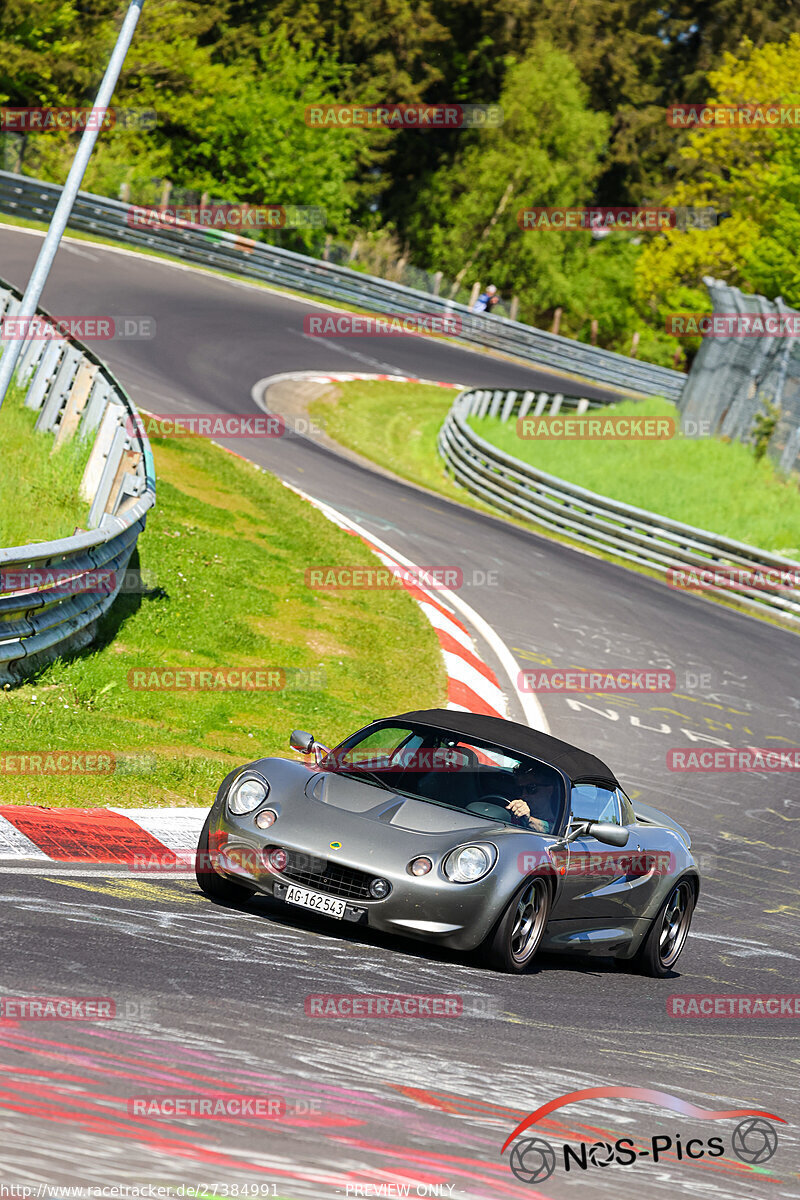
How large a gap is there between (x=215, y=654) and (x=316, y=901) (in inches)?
265

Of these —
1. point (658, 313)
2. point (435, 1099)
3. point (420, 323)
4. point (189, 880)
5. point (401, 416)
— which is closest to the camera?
point (435, 1099)

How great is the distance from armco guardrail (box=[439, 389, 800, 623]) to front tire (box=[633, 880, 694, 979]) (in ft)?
49.5

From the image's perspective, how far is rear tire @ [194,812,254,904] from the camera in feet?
26.2

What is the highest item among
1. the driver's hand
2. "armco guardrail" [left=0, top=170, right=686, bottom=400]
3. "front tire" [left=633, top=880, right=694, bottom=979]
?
"armco guardrail" [left=0, top=170, right=686, bottom=400]

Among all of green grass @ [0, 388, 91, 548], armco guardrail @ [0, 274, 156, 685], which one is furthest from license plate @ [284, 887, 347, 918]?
green grass @ [0, 388, 91, 548]

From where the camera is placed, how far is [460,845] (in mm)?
7617

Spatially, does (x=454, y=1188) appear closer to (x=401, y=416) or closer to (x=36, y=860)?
(x=36, y=860)

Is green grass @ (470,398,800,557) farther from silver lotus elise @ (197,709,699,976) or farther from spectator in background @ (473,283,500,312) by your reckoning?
silver lotus elise @ (197,709,699,976)

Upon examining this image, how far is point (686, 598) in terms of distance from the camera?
23.6 metres

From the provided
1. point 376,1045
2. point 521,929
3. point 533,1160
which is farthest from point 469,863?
point 533,1160

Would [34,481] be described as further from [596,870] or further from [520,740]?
[596,870]

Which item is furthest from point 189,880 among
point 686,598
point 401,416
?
point 401,416

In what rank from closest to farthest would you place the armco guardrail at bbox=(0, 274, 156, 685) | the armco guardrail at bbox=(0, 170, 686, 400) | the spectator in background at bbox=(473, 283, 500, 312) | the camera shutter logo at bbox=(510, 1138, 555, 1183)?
the camera shutter logo at bbox=(510, 1138, 555, 1183) → the armco guardrail at bbox=(0, 274, 156, 685) → the armco guardrail at bbox=(0, 170, 686, 400) → the spectator in background at bbox=(473, 283, 500, 312)

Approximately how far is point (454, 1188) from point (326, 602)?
42.2 ft
